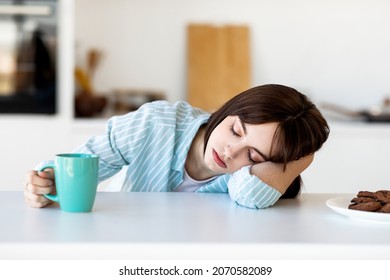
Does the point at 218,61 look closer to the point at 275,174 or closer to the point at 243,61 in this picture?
the point at 243,61

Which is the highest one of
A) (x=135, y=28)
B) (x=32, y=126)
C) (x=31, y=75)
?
(x=135, y=28)

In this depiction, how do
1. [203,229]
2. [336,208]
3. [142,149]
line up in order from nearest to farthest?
1. [203,229]
2. [336,208]
3. [142,149]

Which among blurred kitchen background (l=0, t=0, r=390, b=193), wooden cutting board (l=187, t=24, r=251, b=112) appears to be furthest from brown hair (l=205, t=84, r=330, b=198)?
wooden cutting board (l=187, t=24, r=251, b=112)

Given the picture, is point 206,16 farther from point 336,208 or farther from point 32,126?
point 336,208

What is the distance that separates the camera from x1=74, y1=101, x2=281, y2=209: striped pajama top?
5.13 feet

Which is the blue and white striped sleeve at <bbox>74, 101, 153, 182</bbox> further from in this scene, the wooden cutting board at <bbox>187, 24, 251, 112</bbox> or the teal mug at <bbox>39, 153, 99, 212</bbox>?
the wooden cutting board at <bbox>187, 24, 251, 112</bbox>

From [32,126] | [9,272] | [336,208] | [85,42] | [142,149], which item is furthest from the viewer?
[85,42]

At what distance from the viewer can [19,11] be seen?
3215 mm

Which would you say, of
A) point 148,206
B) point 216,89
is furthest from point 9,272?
point 216,89

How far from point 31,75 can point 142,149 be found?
70.3 inches

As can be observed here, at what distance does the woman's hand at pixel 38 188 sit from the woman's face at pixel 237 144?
366 mm

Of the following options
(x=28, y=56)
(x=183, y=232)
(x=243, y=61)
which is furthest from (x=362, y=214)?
(x=243, y=61)

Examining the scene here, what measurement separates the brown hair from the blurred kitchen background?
185cm

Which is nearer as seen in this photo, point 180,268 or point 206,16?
point 180,268
